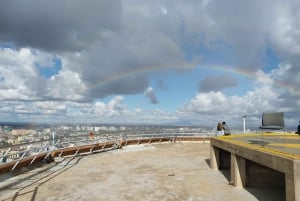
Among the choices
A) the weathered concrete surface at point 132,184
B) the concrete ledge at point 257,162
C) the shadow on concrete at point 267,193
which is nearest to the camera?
the concrete ledge at point 257,162

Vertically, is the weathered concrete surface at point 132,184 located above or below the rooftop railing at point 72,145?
below

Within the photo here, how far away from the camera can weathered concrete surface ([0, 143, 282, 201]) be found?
383 inches

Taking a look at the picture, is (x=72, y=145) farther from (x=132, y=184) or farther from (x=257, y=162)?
(x=257, y=162)

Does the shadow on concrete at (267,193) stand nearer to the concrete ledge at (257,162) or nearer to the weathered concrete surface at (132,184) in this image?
the weathered concrete surface at (132,184)

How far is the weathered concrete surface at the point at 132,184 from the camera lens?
31.9ft

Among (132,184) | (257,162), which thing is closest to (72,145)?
(132,184)

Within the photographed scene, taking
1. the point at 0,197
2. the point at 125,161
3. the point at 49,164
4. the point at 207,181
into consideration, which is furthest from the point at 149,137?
the point at 0,197

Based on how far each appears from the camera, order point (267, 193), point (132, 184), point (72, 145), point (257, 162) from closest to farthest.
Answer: point (257, 162)
point (267, 193)
point (132, 184)
point (72, 145)

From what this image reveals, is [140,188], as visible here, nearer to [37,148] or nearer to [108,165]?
[108,165]

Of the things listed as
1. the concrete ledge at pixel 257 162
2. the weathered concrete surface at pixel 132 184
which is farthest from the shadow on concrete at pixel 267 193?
the concrete ledge at pixel 257 162

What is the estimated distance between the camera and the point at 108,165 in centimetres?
1606

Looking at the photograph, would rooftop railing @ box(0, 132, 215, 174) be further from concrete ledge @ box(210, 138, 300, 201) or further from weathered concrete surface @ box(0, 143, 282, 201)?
concrete ledge @ box(210, 138, 300, 201)

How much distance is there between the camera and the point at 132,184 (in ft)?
37.4

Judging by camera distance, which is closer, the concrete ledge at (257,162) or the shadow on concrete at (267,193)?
the concrete ledge at (257,162)
